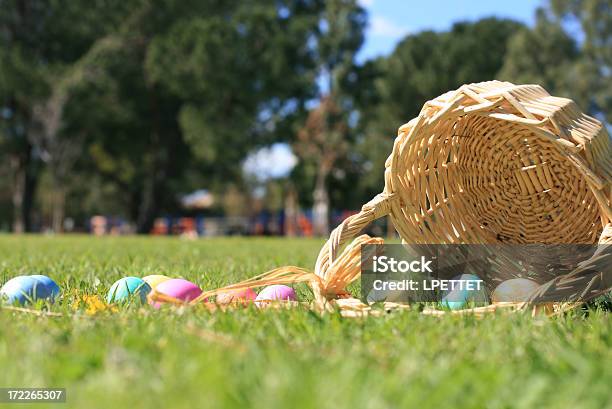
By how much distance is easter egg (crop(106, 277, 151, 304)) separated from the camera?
→ 257 centimetres

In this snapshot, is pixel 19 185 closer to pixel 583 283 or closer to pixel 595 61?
pixel 595 61

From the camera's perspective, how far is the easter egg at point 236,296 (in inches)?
98.0

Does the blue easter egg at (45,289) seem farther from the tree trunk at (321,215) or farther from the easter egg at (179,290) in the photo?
the tree trunk at (321,215)

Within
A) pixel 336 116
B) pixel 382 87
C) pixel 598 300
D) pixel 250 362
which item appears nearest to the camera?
pixel 250 362

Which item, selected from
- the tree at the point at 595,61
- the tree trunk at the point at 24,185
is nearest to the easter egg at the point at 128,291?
Result: the tree trunk at the point at 24,185

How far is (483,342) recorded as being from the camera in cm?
179

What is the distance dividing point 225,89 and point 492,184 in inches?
738

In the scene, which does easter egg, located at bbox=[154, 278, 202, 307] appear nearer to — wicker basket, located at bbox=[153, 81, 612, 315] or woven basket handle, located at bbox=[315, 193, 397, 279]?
wicker basket, located at bbox=[153, 81, 612, 315]

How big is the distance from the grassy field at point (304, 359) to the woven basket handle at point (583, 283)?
9cm

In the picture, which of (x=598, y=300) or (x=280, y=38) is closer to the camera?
(x=598, y=300)

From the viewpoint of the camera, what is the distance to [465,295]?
2.66 m

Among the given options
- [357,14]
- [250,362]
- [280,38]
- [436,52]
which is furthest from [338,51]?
[250,362]

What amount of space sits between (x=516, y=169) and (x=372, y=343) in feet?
5.61

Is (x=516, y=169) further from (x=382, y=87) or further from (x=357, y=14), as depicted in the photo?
(x=382, y=87)
